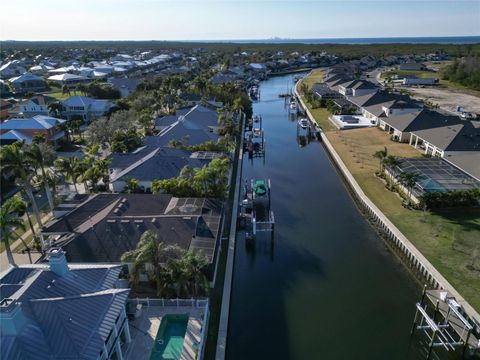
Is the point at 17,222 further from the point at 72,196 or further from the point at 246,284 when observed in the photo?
the point at 246,284

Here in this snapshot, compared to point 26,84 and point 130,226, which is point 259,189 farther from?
point 26,84

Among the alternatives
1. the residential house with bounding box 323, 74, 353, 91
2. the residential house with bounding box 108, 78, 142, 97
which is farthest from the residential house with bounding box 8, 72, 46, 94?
the residential house with bounding box 323, 74, 353, 91

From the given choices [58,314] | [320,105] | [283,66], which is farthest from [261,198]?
[283,66]

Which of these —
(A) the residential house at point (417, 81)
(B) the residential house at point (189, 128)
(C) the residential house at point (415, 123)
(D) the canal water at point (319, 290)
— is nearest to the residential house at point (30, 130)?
(B) the residential house at point (189, 128)

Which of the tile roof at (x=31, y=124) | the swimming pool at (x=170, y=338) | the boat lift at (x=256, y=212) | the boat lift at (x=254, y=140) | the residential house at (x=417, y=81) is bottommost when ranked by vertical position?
the boat lift at (x=254, y=140)

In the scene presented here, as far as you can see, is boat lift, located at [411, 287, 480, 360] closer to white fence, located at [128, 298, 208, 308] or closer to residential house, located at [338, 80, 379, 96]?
white fence, located at [128, 298, 208, 308]

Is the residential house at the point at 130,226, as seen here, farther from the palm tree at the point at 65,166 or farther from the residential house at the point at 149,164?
the palm tree at the point at 65,166
